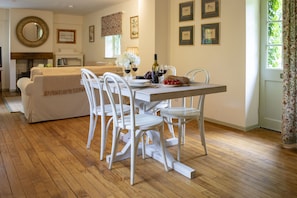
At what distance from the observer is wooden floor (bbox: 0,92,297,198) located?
91.5 inches

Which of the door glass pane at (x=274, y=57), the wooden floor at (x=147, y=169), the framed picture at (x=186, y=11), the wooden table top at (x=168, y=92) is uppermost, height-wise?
the framed picture at (x=186, y=11)

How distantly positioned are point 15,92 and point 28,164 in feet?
19.2

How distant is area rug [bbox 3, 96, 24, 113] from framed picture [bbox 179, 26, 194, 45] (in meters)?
3.31

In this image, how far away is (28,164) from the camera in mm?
2891

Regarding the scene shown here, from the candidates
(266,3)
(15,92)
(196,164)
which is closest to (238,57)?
(266,3)

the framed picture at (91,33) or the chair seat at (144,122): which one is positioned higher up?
the framed picture at (91,33)

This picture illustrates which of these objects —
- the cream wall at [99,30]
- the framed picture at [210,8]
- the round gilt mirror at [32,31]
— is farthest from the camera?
the round gilt mirror at [32,31]

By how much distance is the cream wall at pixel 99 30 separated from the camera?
6.58m

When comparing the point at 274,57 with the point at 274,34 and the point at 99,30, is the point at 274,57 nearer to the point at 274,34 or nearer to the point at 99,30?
the point at 274,34

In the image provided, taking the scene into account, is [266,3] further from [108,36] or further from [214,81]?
[108,36]

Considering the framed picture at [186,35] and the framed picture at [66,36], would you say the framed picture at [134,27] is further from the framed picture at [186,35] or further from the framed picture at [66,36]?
the framed picture at [66,36]

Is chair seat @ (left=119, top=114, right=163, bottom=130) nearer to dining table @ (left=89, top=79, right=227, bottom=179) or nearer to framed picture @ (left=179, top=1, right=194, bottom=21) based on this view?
dining table @ (left=89, top=79, right=227, bottom=179)

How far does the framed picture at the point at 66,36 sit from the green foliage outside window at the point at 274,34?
6.73 metres

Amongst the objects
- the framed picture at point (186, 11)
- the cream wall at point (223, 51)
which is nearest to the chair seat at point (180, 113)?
the cream wall at point (223, 51)
